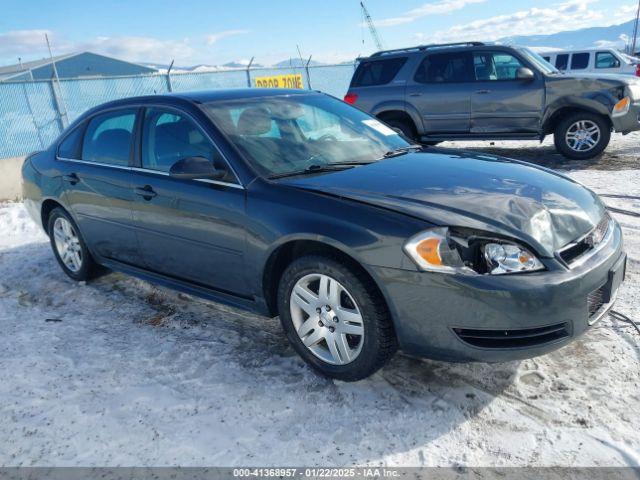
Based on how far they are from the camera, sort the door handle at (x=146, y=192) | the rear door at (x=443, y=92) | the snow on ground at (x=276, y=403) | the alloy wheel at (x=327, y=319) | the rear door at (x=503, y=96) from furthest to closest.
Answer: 1. the rear door at (x=443, y=92)
2. the rear door at (x=503, y=96)
3. the door handle at (x=146, y=192)
4. the alloy wheel at (x=327, y=319)
5. the snow on ground at (x=276, y=403)

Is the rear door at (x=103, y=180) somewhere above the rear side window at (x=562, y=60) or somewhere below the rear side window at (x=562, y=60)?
above

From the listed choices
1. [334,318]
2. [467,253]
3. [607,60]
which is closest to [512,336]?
[467,253]

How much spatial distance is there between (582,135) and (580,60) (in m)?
10.6

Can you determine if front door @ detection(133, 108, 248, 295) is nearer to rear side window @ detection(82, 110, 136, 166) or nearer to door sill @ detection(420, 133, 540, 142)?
rear side window @ detection(82, 110, 136, 166)

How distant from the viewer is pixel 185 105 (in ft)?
12.0

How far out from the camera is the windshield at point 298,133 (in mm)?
3373

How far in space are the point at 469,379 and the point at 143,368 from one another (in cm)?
196

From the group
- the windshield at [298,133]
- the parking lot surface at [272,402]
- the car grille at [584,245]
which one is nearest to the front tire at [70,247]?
the parking lot surface at [272,402]

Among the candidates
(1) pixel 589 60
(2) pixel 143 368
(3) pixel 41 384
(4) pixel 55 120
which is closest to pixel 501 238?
(2) pixel 143 368

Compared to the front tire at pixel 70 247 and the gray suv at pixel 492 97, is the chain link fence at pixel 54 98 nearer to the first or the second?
the gray suv at pixel 492 97

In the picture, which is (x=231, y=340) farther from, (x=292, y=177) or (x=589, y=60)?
(x=589, y=60)

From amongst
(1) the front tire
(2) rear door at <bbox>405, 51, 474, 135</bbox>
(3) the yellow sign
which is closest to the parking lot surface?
(1) the front tire

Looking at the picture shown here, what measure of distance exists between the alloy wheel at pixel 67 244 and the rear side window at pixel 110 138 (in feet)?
2.44

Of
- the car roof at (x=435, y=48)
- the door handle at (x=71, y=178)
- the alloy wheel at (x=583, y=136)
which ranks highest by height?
the car roof at (x=435, y=48)
